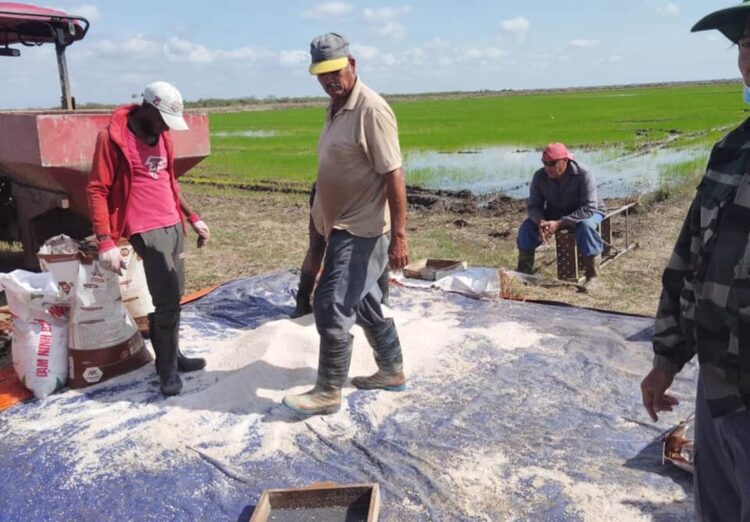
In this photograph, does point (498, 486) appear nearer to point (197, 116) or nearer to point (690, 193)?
point (197, 116)

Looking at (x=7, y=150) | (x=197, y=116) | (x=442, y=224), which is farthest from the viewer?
(x=442, y=224)

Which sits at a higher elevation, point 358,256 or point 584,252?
point 358,256

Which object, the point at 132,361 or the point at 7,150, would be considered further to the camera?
the point at 7,150

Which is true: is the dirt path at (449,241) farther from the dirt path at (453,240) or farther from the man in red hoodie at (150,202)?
the man in red hoodie at (150,202)

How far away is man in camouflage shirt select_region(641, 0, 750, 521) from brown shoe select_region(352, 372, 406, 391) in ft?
6.46

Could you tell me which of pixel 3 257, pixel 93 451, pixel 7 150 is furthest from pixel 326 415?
pixel 3 257

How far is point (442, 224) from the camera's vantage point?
900 cm

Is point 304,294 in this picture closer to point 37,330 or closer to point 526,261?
point 37,330

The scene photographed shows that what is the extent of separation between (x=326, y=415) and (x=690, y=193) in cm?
912

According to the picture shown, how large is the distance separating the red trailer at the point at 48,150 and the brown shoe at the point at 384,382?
109 inches

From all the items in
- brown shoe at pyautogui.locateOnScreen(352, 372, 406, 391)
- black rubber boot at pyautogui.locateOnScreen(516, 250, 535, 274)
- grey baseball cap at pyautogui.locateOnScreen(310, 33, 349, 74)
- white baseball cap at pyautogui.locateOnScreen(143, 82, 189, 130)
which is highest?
grey baseball cap at pyautogui.locateOnScreen(310, 33, 349, 74)

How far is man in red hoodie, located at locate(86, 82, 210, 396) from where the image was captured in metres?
3.25

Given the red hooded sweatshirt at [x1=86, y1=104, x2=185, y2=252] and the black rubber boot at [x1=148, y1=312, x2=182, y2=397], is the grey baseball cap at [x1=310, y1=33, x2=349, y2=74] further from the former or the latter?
the black rubber boot at [x1=148, y1=312, x2=182, y2=397]

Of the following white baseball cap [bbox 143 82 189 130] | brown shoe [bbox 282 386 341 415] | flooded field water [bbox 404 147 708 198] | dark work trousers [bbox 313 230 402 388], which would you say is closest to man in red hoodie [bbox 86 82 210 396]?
white baseball cap [bbox 143 82 189 130]
